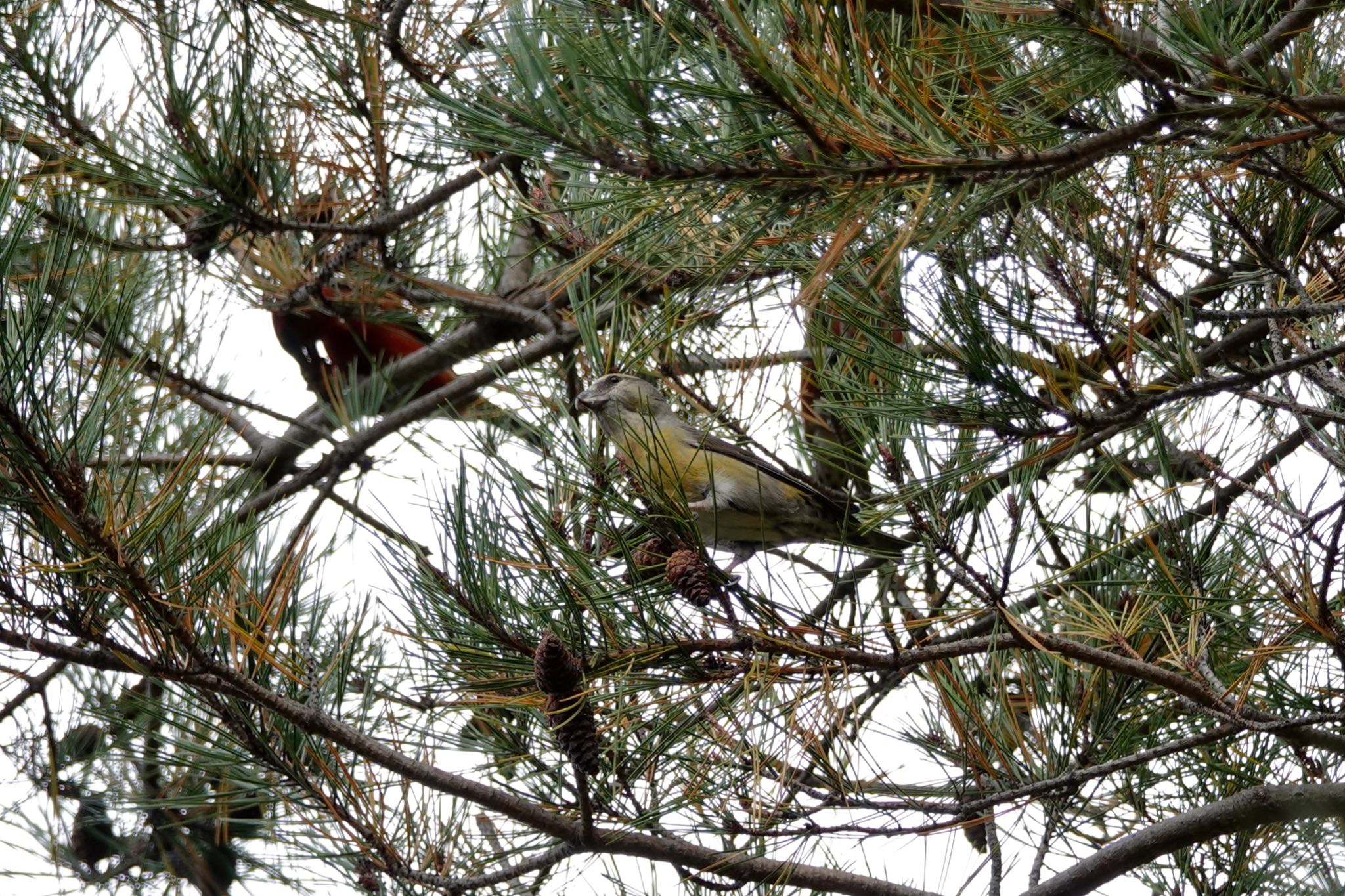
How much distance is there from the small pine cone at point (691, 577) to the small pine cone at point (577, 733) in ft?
0.75

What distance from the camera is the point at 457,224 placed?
445cm

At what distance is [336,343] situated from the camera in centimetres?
569

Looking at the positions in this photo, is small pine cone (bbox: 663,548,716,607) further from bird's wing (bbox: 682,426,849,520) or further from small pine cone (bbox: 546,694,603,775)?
bird's wing (bbox: 682,426,849,520)

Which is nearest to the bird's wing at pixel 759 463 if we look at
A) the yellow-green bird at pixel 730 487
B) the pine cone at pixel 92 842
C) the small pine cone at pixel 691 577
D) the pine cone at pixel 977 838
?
the yellow-green bird at pixel 730 487

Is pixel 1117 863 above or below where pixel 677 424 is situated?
below

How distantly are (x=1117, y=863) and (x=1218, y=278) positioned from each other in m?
1.45

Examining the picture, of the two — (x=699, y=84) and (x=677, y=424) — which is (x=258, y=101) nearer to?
(x=677, y=424)

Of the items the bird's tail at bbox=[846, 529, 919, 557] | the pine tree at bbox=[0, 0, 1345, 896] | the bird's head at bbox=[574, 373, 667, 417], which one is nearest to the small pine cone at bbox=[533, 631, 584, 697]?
the pine tree at bbox=[0, 0, 1345, 896]

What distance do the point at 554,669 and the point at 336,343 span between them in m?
4.12

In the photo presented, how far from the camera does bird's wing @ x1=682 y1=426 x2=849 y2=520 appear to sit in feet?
9.07

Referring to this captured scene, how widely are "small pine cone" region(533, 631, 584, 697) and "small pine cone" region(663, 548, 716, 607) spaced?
20cm

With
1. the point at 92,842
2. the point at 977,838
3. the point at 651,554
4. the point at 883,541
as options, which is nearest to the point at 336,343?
the point at 92,842

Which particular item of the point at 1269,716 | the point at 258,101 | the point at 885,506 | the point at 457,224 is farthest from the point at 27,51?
the point at 1269,716

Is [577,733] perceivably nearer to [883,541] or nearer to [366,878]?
[366,878]
